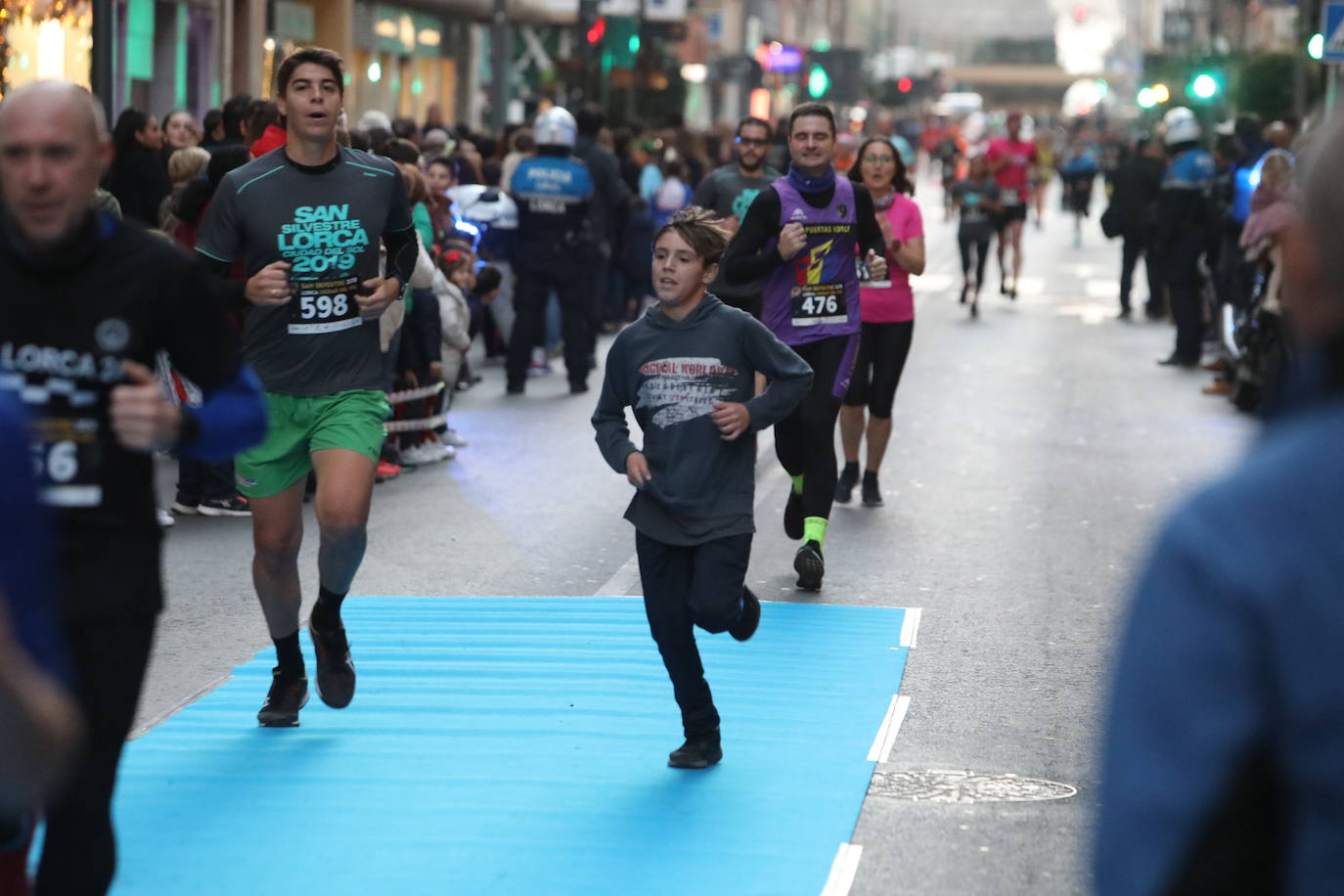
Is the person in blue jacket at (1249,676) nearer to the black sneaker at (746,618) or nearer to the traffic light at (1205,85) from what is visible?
the black sneaker at (746,618)

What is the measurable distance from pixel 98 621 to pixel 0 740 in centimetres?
128

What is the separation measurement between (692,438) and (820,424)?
300 cm

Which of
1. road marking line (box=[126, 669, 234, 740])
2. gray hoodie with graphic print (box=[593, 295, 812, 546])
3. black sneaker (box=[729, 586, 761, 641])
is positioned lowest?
road marking line (box=[126, 669, 234, 740])

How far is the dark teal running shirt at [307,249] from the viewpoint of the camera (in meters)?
6.31

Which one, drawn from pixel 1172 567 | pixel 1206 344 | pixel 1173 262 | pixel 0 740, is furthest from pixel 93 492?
pixel 1206 344

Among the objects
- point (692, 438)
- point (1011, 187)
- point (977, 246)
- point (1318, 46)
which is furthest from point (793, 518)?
point (1011, 187)

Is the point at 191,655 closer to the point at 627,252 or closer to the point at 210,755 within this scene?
the point at 210,755

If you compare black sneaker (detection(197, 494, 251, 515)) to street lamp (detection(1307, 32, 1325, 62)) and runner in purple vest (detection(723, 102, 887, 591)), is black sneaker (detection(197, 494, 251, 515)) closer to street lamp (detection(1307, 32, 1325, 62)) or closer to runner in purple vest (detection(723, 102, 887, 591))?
runner in purple vest (detection(723, 102, 887, 591))

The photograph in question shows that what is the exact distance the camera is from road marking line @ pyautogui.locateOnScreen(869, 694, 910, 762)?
645 cm

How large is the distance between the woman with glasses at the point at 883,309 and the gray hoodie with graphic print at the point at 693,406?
14.7 feet

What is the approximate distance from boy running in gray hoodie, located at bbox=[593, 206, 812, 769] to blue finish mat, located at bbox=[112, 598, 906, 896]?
0.39 meters

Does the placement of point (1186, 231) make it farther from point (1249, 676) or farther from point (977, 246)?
point (1249, 676)

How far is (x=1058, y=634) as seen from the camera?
8.31 meters

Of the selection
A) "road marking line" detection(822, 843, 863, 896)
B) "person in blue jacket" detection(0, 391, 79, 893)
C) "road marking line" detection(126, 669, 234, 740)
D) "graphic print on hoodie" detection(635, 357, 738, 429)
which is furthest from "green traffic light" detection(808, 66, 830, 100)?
"person in blue jacket" detection(0, 391, 79, 893)
